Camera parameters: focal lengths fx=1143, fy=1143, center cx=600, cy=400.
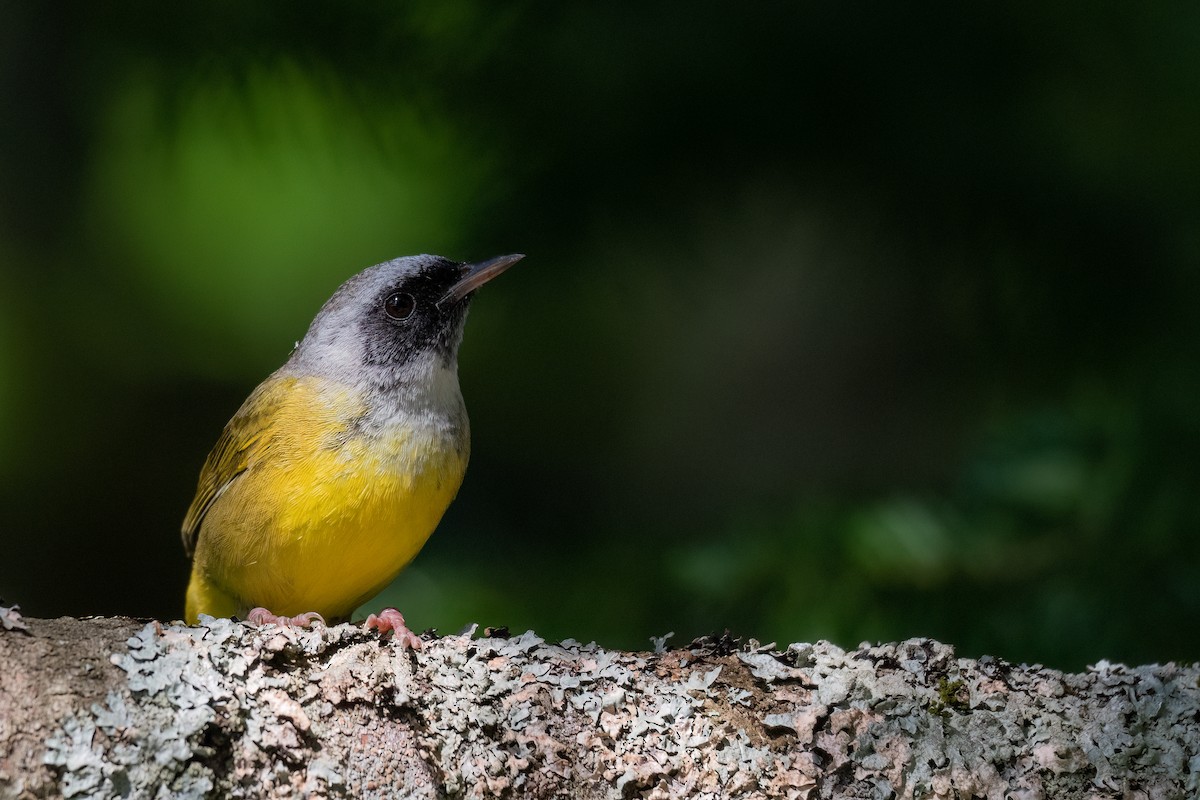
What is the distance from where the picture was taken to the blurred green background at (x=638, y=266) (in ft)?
10.9

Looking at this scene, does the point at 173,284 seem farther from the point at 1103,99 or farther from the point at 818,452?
the point at 1103,99

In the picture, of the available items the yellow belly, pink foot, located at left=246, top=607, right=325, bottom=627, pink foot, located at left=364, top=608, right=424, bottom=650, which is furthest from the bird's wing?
pink foot, located at left=364, top=608, right=424, bottom=650

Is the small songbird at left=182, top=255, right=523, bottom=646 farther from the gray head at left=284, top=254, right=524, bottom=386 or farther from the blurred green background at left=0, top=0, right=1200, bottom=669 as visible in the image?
the blurred green background at left=0, top=0, right=1200, bottom=669

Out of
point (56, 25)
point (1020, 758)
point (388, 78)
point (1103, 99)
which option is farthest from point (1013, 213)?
point (56, 25)

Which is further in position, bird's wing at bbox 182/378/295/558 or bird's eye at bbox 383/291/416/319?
bird's eye at bbox 383/291/416/319

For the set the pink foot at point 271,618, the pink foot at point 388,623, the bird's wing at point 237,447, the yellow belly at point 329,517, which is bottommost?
the pink foot at point 388,623

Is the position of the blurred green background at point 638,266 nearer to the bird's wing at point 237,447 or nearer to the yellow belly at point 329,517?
the yellow belly at point 329,517

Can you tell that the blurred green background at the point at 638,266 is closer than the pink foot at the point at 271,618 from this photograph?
No

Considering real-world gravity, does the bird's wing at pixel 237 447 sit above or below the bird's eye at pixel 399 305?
below

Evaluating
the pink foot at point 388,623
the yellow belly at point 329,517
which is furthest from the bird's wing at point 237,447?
the pink foot at point 388,623

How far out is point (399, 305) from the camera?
13.2 feet

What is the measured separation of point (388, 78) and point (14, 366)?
2186mm

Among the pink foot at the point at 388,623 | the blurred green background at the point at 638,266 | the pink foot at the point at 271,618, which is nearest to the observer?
the pink foot at the point at 388,623

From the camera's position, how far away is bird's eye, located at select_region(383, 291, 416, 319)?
4.02 meters
